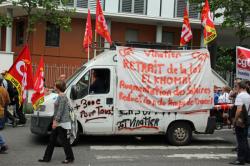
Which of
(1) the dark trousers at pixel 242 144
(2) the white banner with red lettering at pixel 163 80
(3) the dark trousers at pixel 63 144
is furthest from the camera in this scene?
(2) the white banner with red lettering at pixel 163 80

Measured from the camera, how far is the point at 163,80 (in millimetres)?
12773

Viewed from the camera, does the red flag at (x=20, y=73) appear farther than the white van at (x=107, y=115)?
Yes

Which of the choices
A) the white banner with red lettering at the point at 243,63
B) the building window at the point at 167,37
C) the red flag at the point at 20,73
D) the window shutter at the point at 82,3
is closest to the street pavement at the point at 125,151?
the red flag at the point at 20,73

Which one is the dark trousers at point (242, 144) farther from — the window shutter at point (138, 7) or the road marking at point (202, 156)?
the window shutter at point (138, 7)

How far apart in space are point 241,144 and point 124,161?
8.79 ft

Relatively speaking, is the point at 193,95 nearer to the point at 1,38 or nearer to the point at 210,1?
the point at 210,1

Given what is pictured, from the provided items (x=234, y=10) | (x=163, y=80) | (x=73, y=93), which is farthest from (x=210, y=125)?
(x=234, y=10)

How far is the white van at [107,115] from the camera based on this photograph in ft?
39.5

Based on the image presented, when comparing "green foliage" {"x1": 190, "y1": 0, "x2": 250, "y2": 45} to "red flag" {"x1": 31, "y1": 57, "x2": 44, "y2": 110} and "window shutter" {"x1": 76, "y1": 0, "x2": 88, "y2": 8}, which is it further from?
"window shutter" {"x1": 76, "y1": 0, "x2": 88, "y2": 8}

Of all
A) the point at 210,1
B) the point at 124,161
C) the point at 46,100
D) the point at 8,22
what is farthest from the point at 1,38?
the point at 124,161

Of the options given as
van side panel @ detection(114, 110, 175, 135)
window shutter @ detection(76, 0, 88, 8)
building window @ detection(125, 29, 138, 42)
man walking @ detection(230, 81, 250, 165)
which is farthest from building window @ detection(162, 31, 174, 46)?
man walking @ detection(230, 81, 250, 165)

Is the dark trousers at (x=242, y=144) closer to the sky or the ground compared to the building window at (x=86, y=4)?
closer to the ground

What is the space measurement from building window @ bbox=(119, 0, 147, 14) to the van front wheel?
54.8 ft

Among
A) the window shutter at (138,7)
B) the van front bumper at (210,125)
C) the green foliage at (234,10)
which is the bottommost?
the van front bumper at (210,125)
